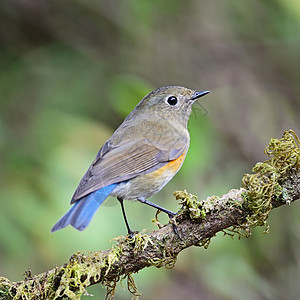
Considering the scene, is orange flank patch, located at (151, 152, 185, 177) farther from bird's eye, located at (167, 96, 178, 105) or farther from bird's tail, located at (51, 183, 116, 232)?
bird's eye, located at (167, 96, 178, 105)

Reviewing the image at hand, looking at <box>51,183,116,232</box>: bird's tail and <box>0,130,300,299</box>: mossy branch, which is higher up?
<box>51,183,116,232</box>: bird's tail

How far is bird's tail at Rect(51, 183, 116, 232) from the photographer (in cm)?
290

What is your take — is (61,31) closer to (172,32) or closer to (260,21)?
(172,32)

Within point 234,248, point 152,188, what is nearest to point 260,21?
point 234,248

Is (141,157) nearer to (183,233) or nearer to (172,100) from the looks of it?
(172,100)

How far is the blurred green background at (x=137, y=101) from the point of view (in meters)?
4.14

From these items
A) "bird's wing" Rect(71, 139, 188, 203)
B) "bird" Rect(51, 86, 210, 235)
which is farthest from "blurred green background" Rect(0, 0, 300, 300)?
"bird's wing" Rect(71, 139, 188, 203)

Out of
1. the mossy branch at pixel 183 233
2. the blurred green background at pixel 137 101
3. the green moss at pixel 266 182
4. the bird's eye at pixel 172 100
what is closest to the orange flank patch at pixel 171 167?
the blurred green background at pixel 137 101

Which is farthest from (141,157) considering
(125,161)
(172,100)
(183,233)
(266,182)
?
(266,182)

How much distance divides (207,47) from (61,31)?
1.92 m

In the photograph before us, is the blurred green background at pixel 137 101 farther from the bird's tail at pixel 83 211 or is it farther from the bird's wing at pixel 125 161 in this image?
the bird's tail at pixel 83 211

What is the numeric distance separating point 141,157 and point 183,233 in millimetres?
1113

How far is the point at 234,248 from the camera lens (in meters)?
5.04

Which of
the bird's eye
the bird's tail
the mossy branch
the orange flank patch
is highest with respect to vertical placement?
the bird's eye
